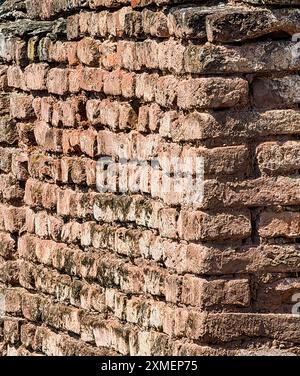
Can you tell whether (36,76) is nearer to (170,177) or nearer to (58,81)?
(58,81)

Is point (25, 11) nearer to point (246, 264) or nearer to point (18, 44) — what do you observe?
point (18, 44)

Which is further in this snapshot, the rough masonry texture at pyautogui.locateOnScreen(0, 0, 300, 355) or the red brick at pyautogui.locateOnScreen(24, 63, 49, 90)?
the red brick at pyautogui.locateOnScreen(24, 63, 49, 90)

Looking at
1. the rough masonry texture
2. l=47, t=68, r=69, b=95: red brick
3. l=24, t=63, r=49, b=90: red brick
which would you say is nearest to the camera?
the rough masonry texture

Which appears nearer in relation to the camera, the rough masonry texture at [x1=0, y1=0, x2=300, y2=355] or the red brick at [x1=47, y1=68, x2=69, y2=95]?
the rough masonry texture at [x1=0, y1=0, x2=300, y2=355]

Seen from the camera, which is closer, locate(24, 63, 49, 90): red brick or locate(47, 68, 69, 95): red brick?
locate(47, 68, 69, 95): red brick

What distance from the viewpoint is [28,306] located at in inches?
411

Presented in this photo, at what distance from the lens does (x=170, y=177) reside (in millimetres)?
8320

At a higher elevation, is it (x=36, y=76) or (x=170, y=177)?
(x=36, y=76)

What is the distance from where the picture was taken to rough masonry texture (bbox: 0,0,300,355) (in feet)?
26.3

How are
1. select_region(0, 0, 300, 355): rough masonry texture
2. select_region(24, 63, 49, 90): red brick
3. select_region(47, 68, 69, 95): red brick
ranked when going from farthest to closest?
select_region(24, 63, 49, 90): red brick
select_region(47, 68, 69, 95): red brick
select_region(0, 0, 300, 355): rough masonry texture

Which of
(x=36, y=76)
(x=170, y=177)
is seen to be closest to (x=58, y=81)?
(x=36, y=76)

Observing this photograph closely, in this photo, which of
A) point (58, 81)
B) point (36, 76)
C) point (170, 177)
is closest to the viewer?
point (170, 177)

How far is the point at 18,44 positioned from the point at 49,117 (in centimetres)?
65
